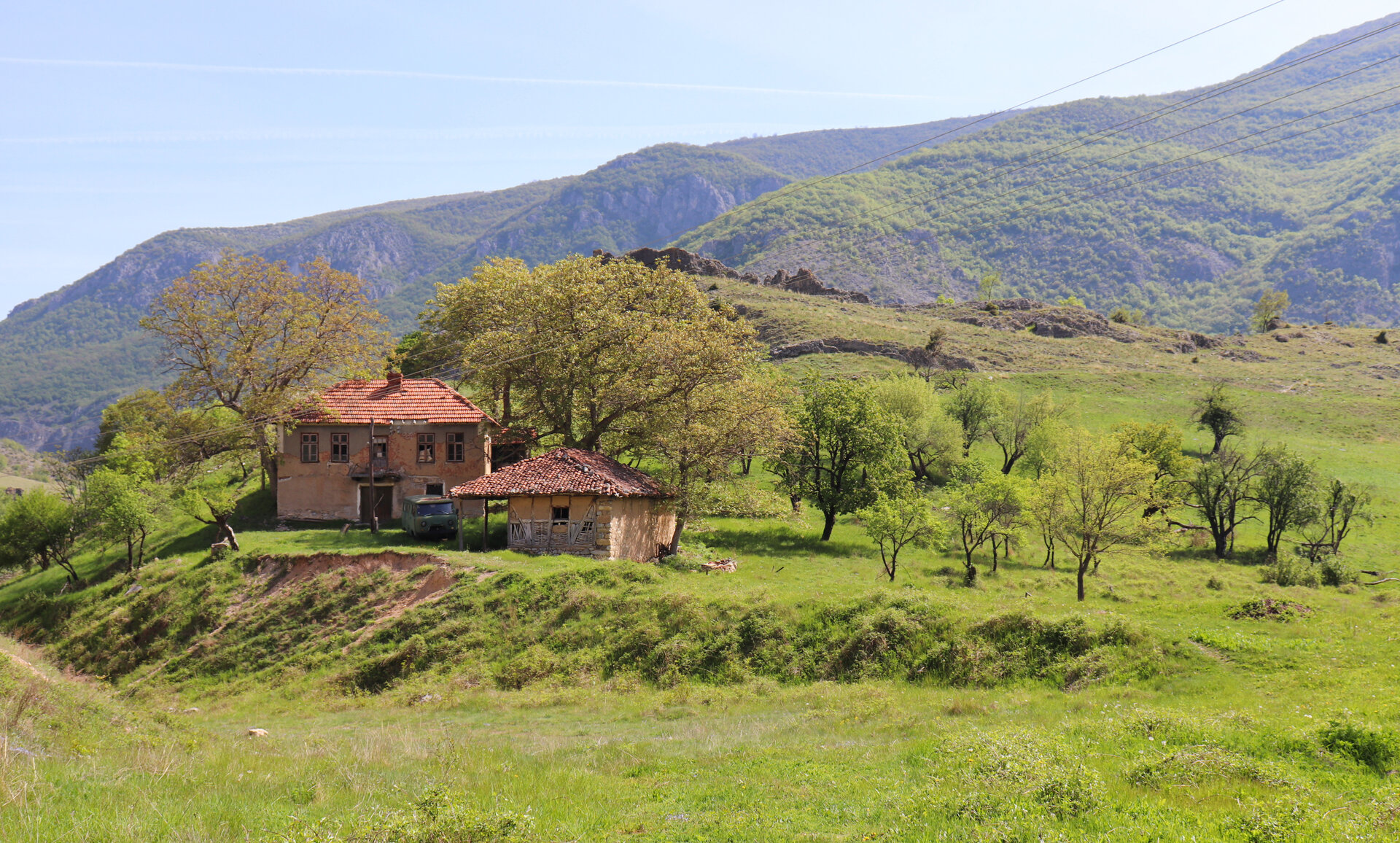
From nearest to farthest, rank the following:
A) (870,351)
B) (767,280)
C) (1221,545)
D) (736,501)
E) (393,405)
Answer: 1. (736,501)
2. (393,405)
3. (1221,545)
4. (870,351)
5. (767,280)

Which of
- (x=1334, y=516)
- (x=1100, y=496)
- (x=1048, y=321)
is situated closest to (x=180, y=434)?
(x=1100, y=496)

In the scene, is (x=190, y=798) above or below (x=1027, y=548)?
above

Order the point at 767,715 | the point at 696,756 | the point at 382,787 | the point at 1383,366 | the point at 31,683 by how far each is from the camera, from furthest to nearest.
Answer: the point at 1383,366 → the point at 767,715 → the point at 31,683 → the point at 696,756 → the point at 382,787

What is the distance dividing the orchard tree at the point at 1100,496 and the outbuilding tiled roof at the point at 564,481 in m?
16.8

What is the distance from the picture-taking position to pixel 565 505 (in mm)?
30391

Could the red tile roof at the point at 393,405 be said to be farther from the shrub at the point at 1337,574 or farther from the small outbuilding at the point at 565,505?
the shrub at the point at 1337,574

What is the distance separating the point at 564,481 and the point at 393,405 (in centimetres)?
1364

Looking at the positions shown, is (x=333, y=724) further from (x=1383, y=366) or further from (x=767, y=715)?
(x=1383, y=366)

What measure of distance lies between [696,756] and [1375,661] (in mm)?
13842

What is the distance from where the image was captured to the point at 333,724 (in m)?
19.0

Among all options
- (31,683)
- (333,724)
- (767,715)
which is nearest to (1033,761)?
(767,715)

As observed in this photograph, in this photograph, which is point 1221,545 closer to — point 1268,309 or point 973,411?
point 973,411

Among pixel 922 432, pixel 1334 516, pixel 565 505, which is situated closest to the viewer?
pixel 565 505

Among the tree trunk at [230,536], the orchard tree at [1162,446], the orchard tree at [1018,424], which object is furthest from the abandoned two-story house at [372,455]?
the orchard tree at [1162,446]
